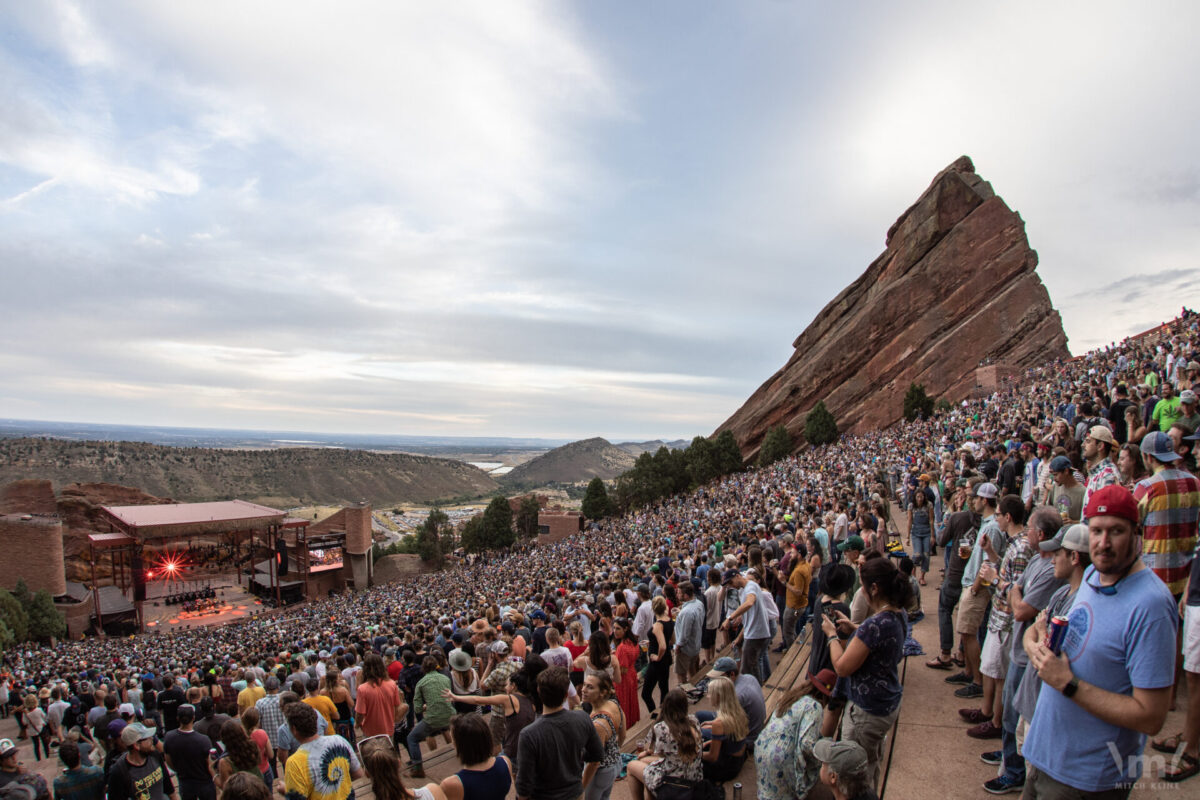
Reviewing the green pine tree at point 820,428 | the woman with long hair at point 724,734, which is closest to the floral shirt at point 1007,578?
the woman with long hair at point 724,734

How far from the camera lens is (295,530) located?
45.5 m

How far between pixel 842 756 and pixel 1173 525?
3.05 meters

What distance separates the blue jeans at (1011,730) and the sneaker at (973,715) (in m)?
0.94

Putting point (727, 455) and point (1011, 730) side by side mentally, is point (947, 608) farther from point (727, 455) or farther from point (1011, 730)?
point (727, 455)

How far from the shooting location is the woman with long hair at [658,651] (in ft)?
21.8

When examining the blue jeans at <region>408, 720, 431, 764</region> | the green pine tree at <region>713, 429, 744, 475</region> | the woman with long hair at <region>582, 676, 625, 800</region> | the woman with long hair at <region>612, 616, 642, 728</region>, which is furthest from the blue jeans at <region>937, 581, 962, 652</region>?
the green pine tree at <region>713, 429, 744, 475</region>

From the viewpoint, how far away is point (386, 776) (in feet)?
10.8

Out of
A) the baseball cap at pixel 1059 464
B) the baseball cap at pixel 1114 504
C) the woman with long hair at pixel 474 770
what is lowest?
the woman with long hair at pixel 474 770

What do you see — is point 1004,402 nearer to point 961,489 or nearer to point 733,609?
point 961,489

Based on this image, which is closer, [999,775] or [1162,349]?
[999,775]

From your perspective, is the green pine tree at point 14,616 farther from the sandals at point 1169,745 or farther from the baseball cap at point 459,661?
the sandals at point 1169,745

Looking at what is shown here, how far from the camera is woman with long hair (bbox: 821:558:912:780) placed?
11.1 ft

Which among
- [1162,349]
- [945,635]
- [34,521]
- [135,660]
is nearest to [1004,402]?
[1162,349]

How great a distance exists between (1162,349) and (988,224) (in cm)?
4353
